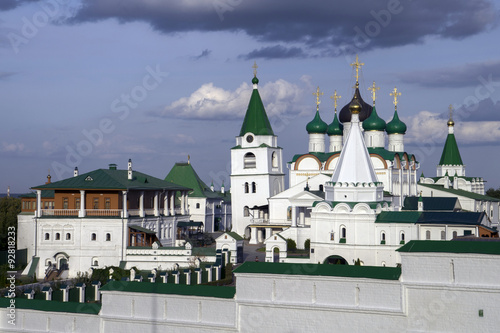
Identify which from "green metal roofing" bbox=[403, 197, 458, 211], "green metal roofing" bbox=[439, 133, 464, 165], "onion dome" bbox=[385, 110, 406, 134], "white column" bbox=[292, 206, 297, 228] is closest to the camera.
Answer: "green metal roofing" bbox=[403, 197, 458, 211]

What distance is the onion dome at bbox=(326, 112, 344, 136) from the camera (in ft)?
173

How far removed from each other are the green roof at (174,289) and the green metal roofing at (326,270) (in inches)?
26.3

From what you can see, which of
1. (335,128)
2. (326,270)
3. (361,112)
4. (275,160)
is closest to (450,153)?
(335,128)

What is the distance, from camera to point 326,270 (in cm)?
1841

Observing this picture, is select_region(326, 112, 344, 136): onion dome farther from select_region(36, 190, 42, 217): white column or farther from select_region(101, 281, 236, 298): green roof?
select_region(101, 281, 236, 298): green roof

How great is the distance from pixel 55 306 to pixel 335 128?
3488cm

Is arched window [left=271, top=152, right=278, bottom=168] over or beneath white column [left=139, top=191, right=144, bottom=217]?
over

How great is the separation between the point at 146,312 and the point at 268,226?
28.2m

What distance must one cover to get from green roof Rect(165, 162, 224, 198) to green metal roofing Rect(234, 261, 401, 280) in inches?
1500

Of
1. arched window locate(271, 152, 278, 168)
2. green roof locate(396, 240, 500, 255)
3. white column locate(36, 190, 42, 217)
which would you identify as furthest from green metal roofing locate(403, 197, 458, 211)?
green roof locate(396, 240, 500, 255)

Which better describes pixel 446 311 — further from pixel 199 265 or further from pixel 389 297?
pixel 199 265

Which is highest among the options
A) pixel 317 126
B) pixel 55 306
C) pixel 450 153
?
pixel 317 126

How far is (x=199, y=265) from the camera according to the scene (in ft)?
102

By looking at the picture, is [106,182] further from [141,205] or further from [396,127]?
[396,127]
